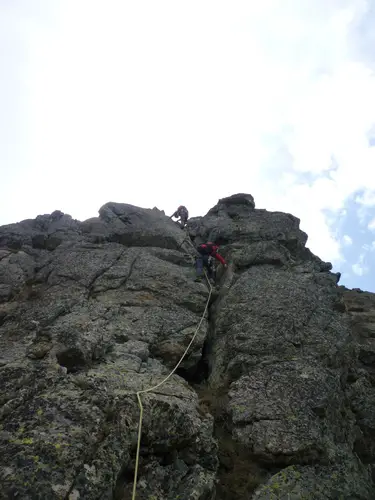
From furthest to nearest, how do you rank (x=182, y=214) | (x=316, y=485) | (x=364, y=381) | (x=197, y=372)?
(x=182, y=214)
(x=197, y=372)
(x=364, y=381)
(x=316, y=485)

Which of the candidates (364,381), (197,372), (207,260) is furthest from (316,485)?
(207,260)

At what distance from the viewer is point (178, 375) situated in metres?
12.5

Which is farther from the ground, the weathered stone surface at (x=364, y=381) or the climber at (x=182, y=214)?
the climber at (x=182, y=214)

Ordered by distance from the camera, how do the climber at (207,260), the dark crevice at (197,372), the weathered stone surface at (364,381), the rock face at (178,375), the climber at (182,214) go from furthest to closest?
the climber at (182,214), the climber at (207,260), the dark crevice at (197,372), the weathered stone surface at (364,381), the rock face at (178,375)

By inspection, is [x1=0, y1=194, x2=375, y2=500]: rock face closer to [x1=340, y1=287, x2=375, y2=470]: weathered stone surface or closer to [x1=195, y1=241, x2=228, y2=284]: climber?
[x1=340, y1=287, x2=375, y2=470]: weathered stone surface

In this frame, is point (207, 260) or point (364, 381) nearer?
point (364, 381)

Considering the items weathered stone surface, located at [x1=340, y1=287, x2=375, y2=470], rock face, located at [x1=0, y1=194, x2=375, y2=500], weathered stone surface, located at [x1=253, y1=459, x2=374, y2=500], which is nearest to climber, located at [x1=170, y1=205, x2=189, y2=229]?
rock face, located at [x1=0, y1=194, x2=375, y2=500]

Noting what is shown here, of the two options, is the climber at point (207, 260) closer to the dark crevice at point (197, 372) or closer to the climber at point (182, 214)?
the dark crevice at point (197, 372)

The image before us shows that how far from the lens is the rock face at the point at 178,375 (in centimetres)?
760

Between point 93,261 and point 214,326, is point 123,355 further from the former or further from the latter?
point 93,261

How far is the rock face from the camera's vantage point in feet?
24.9

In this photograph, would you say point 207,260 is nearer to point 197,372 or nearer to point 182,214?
point 197,372

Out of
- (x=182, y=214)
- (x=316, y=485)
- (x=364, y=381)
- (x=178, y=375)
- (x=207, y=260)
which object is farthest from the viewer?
(x=182, y=214)

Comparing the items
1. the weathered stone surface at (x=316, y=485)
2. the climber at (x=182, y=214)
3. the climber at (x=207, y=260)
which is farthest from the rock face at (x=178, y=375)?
the climber at (x=182, y=214)
